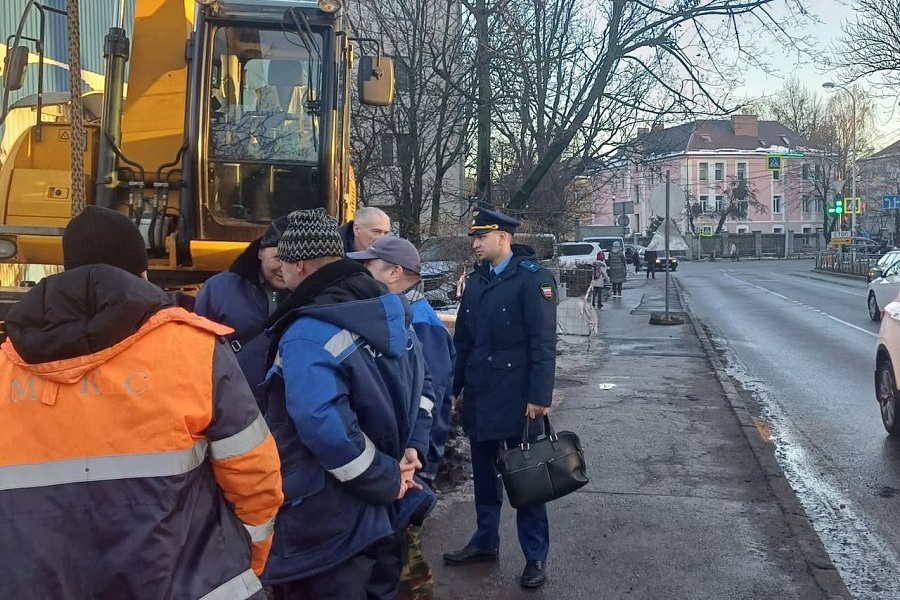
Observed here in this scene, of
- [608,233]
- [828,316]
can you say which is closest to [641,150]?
[828,316]

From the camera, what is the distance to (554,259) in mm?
18125

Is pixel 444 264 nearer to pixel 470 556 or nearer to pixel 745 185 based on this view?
pixel 470 556

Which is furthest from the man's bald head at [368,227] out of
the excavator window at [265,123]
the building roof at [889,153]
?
the building roof at [889,153]

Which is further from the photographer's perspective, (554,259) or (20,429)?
(554,259)

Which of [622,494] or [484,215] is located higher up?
[484,215]

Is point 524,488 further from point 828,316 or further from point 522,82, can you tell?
point 828,316

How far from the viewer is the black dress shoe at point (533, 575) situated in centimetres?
460

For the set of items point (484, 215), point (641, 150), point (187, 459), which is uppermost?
point (641, 150)

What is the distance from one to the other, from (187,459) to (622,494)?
4813 millimetres

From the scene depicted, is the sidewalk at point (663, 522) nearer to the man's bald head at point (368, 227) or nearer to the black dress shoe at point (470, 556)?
the black dress shoe at point (470, 556)

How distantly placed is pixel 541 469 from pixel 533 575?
0.61 metres

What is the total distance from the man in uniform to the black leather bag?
0.48 ft

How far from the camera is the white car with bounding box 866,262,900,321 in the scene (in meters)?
19.1

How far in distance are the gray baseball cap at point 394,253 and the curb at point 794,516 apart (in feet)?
9.08
